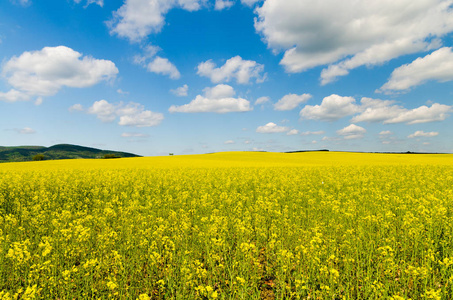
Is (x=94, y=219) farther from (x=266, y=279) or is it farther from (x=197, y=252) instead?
(x=266, y=279)

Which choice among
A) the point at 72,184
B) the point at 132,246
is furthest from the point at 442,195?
the point at 72,184

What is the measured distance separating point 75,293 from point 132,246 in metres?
1.66

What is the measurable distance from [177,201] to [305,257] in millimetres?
6995

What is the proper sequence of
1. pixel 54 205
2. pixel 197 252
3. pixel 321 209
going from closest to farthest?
pixel 197 252, pixel 321 209, pixel 54 205

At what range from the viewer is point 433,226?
301 inches

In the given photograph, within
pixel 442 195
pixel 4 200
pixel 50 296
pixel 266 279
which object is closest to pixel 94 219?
pixel 50 296

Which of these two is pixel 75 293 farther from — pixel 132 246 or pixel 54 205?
pixel 54 205

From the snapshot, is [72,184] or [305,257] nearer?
[305,257]

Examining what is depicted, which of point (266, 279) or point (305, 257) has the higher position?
point (305, 257)

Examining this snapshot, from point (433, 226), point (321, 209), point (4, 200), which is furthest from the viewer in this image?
point (4, 200)

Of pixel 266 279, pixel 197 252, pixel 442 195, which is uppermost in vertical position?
pixel 442 195

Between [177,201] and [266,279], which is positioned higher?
[177,201]

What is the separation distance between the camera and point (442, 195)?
11203mm

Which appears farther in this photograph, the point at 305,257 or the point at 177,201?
the point at 177,201
